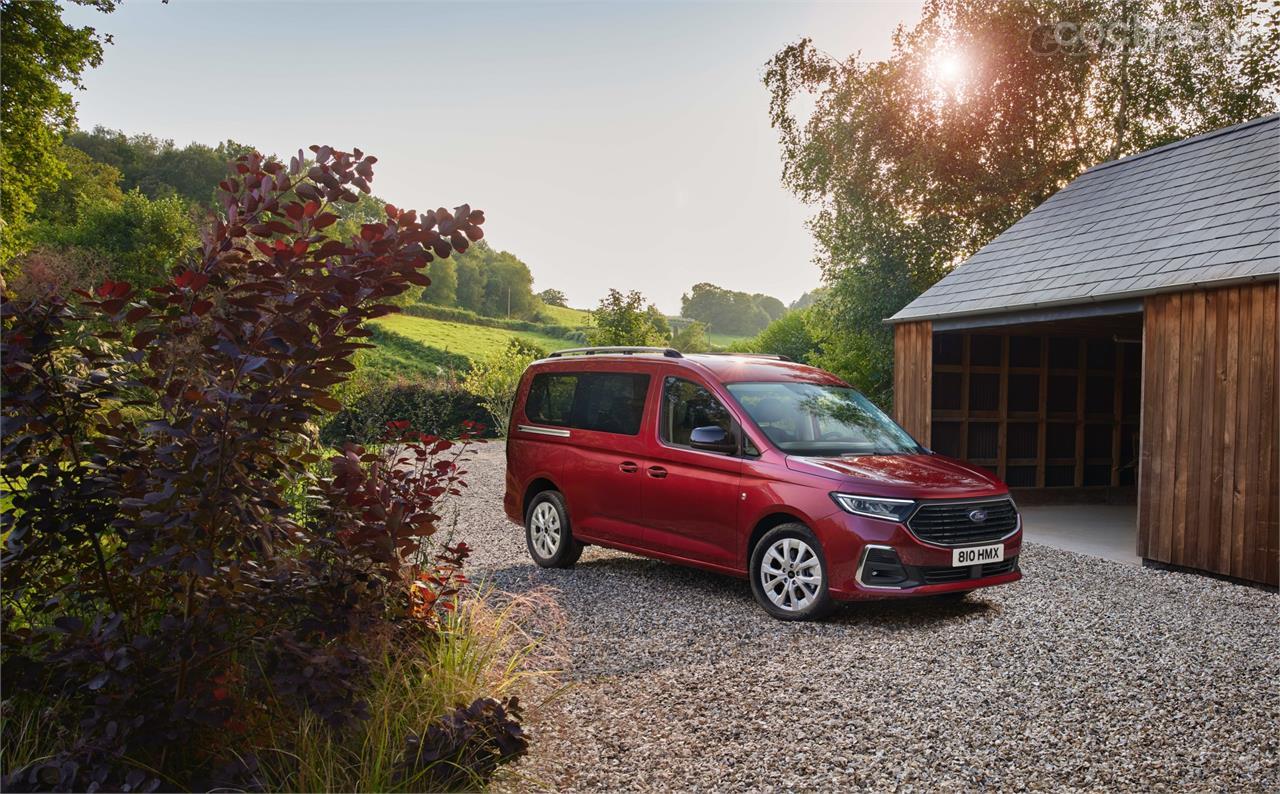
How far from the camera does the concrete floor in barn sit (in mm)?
10203

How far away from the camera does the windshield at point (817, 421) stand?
23.0 feet

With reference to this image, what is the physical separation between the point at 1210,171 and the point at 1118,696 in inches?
364

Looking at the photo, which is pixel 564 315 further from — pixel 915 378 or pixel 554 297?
pixel 915 378

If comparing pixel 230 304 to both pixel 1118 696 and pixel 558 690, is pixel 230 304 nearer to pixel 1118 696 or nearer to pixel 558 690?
pixel 558 690

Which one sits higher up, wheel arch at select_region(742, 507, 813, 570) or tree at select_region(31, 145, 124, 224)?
tree at select_region(31, 145, 124, 224)

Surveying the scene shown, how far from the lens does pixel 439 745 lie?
12.1 ft

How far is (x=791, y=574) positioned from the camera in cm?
643

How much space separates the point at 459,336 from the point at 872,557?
4334 centimetres

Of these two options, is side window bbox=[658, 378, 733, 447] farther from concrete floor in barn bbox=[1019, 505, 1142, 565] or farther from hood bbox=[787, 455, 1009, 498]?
concrete floor in barn bbox=[1019, 505, 1142, 565]

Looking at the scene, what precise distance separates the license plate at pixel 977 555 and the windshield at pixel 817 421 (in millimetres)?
1035

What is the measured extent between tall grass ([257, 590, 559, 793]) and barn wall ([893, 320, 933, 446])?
9187 millimetres

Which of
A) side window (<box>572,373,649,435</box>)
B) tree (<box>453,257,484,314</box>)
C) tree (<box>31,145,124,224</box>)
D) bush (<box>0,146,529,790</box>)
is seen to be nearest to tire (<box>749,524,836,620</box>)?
side window (<box>572,373,649,435</box>)

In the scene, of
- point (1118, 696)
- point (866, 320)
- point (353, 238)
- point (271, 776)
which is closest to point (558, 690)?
point (271, 776)

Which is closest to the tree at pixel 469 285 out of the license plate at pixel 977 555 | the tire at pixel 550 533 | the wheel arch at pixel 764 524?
the tire at pixel 550 533
